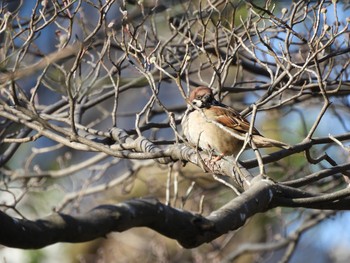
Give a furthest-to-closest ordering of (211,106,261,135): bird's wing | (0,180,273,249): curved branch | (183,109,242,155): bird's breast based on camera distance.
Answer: (211,106,261,135): bird's wing
(183,109,242,155): bird's breast
(0,180,273,249): curved branch

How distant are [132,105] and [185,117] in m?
8.79

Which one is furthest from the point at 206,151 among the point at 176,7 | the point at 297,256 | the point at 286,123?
the point at 297,256

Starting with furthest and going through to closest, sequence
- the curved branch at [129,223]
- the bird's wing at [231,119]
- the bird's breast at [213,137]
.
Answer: the bird's wing at [231,119] → the bird's breast at [213,137] → the curved branch at [129,223]

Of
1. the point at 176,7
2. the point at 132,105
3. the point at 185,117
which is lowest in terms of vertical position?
the point at 185,117

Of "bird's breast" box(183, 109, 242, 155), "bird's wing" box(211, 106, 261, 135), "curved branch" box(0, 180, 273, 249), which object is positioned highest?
"bird's wing" box(211, 106, 261, 135)

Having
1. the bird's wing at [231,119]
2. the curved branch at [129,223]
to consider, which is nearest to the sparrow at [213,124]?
the bird's wing at [231,119]

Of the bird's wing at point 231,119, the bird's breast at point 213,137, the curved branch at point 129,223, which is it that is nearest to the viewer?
the curved branch at point 129,223

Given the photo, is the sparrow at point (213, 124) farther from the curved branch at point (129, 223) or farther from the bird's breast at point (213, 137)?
the curved branch at point (129, 223)

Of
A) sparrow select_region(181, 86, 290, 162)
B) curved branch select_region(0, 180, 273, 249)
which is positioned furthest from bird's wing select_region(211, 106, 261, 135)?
curved branch select_region(0, 180, 273, 249)

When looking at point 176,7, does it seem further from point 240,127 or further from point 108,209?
point 108,209

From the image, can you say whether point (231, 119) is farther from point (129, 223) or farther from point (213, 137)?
point (129, 223)

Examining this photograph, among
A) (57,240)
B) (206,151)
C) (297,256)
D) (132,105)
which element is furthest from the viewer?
(132,105)

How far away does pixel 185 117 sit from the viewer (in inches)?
221

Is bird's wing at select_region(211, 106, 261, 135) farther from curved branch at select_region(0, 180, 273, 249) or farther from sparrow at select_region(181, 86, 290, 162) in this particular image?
curved branch at select_region(0, 180, 273, 249)
